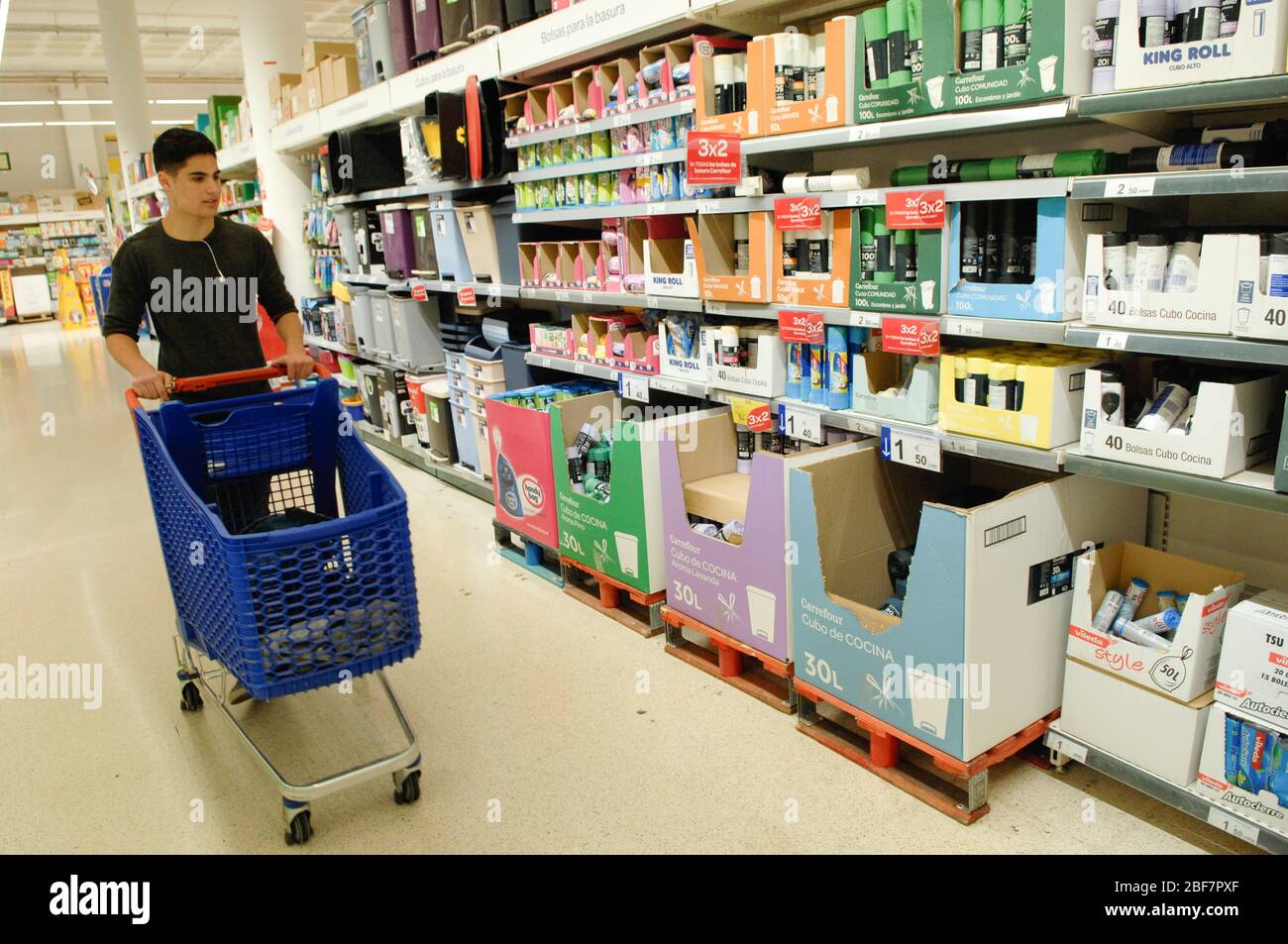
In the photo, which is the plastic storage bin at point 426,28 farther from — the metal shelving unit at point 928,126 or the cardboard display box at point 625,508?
the metal shelving unit at point 928,126

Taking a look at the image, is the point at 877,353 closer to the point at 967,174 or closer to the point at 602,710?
the point at 967,174

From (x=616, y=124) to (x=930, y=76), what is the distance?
149cm

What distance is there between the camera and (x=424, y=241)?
5.38m

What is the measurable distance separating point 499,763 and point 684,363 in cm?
161

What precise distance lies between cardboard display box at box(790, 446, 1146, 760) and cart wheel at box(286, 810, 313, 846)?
1424mm

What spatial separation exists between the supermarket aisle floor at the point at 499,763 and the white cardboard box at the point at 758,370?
999 millimetres

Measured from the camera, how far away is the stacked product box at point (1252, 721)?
1878 mm

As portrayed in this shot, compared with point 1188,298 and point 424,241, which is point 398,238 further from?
point 1188,298

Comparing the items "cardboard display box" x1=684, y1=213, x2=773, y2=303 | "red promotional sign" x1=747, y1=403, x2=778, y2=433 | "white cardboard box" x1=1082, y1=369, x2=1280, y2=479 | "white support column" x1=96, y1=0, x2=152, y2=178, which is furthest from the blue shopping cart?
"white support column" x1=96, y1=0, x2=152, y2=178

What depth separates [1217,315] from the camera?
1.87 m

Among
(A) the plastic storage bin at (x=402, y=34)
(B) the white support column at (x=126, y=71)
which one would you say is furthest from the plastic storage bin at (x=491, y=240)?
(B) the white support column at (x=126, y=71)

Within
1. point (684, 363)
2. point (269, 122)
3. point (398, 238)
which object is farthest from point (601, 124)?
point (269, 122)

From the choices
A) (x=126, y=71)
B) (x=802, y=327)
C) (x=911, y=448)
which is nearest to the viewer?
(x=911, y=448)

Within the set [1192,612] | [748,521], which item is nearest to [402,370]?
[748,521]
